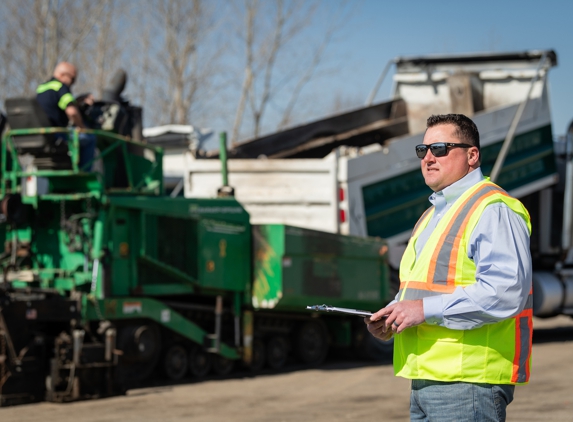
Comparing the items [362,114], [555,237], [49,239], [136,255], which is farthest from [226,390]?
[555,237]

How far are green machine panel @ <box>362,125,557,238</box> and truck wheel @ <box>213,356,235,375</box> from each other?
2305mm

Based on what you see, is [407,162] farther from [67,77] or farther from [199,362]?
[67,77]

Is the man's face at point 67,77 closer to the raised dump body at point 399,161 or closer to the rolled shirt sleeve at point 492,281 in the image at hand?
the raised dump body at point 399,161

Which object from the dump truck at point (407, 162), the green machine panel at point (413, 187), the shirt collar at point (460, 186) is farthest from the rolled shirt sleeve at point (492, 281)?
the green machine panel at point (413, 187)

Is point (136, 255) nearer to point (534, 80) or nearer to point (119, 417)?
point (119, 417)

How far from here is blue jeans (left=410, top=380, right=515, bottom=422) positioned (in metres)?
3.24

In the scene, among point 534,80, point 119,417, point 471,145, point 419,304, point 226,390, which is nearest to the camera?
point 419,304

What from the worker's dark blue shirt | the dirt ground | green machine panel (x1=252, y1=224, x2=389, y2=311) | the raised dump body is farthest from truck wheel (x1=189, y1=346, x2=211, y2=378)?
the worker's dark blue shirt

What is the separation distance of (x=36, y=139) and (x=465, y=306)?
685 centimetres

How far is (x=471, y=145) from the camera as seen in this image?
349 cm

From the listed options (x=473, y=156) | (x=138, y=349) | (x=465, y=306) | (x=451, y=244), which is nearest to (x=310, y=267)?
(x=138, y=349)

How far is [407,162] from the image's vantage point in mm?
11938

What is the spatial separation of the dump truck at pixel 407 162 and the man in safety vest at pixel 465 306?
25.7 ft

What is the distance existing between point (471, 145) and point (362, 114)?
1091 cm
